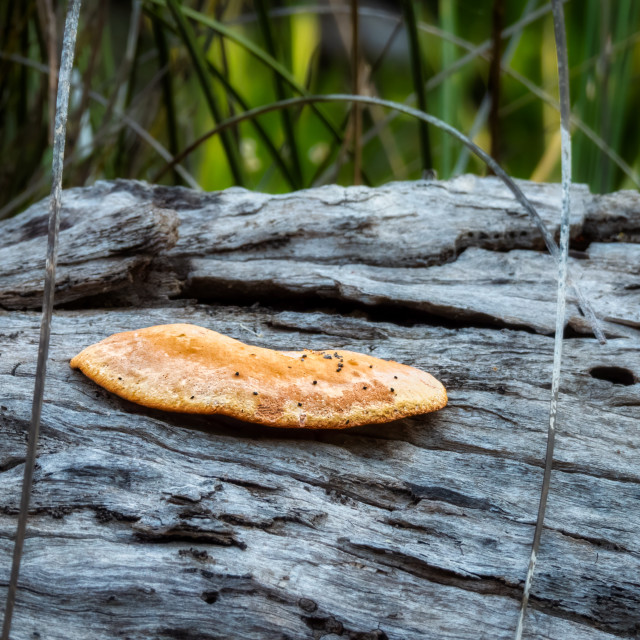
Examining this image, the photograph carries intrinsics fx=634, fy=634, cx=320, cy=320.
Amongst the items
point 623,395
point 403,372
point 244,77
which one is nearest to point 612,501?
point 623,395

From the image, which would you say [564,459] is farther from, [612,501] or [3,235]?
[3,235]

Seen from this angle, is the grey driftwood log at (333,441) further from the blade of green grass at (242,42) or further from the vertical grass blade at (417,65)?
the blade of green grass at (242,42)

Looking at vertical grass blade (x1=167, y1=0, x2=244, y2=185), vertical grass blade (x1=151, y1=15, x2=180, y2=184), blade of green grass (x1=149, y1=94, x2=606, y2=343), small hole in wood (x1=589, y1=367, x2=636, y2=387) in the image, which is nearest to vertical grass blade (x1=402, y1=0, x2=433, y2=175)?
blade of green grass (x1=149, y1=94, x2=606, y2=343)

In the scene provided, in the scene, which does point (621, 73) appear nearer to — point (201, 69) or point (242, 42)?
point (242, 42)

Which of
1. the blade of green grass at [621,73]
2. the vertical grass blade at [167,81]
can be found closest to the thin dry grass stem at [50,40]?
the vertical grass blade at [167,81]

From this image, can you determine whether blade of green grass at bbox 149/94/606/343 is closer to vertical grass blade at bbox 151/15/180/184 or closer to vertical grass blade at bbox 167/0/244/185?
vertical grass blade at bbox 167/0/244/185

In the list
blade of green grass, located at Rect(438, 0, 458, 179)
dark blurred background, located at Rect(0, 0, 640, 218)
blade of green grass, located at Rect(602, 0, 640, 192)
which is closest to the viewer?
dark blurred background, located at Rect(0, 0, 640, 218)
